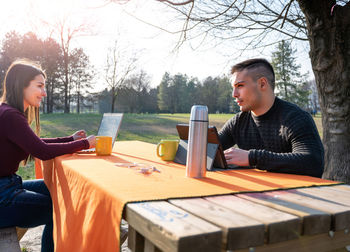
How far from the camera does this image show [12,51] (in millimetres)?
25516

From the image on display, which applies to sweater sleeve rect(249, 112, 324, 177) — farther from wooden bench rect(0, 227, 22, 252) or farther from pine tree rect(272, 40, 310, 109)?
pine tree rect(272, 40, 310, 109)

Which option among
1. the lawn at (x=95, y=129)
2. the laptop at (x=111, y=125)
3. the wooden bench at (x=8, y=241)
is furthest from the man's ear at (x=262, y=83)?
the lawn at (x=95, y=129)

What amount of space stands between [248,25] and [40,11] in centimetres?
291

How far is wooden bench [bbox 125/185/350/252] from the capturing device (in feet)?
2.48

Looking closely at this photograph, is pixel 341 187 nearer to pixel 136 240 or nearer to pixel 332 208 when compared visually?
pixel 332 208

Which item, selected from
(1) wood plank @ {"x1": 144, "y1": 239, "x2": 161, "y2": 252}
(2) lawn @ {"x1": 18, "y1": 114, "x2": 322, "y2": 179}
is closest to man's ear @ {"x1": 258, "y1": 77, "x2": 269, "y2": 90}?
(1) wood plank @ {"x1": 144, "y1": 239, "x2": 161, "y2": 252}

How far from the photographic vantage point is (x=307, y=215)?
0.90 metres

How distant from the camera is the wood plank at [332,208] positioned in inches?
37.9

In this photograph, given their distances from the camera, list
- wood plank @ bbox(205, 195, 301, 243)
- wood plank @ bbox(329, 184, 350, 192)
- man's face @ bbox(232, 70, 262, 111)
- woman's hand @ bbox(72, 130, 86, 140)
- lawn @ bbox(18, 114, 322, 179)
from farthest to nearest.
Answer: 1. lawn @ bbox(18, 114, 322, 179)
2. woman's hand @ bbox(72, 130, 86, 140)
3. man's face @ bbox(232, 70, 262, 111)
4. wood plank @ bbox(329, 184, 350, 192)
5. wood plank @ bbox(205, 195, 301, 243)

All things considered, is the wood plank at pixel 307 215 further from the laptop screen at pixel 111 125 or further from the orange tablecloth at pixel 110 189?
the laptop screen at pixel 111 125

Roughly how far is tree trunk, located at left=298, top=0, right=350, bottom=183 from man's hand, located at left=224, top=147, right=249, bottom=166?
7.33 ft

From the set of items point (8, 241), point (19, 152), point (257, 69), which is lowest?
point (8, 241)

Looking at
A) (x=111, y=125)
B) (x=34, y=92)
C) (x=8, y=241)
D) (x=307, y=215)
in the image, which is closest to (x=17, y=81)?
(x=34, y=92)

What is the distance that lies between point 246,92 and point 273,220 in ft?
5.05
